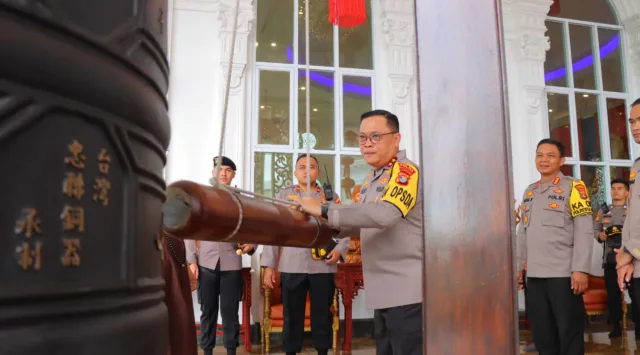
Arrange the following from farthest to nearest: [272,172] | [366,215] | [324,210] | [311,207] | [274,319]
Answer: [272,172] < [274,319] < [366,215] < [324,210] < [311,207]

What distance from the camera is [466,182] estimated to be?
658 mm

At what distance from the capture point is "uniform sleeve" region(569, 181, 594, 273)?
2494 millimetres

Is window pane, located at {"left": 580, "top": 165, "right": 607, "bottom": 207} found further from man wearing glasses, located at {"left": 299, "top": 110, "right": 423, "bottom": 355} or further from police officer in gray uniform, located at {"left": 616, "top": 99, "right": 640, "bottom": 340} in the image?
man wearing glasses, located at {"left": 299, "top": 110, "right": 423, "bottom": 355}

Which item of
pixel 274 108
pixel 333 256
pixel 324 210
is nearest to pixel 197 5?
pixel 274 108

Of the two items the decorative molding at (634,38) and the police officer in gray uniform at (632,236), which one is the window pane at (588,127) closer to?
the decorative molding at (634,38)

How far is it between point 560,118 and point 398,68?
176 centimetres

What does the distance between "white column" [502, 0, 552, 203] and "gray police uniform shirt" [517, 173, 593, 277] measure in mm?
1940

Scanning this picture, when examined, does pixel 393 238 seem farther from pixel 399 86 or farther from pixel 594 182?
pixel 594 182

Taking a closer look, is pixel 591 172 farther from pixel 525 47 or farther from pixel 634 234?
pixel 634 234

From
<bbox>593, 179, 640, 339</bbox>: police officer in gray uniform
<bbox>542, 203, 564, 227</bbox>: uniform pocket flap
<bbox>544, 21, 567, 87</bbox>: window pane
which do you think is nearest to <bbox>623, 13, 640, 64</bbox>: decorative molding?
<bbox>544, 21, 567, 87</bbox>: window pane

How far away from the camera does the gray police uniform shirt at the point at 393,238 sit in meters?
1.65

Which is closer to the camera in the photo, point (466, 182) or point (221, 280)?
point (466, 182)

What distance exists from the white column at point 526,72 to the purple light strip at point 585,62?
19.1 inches

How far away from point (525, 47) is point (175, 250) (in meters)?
4.12
